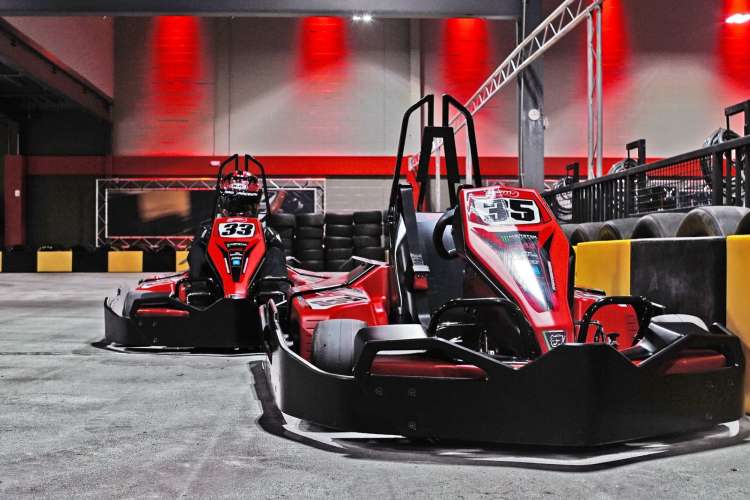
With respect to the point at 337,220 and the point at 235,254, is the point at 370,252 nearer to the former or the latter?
the point at 337,220

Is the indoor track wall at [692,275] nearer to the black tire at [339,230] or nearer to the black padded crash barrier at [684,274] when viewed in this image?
the black padded crash barrier at [684,274]

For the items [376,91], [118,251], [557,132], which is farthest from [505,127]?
[118,251]

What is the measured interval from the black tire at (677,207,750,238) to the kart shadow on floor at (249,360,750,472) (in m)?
1.24

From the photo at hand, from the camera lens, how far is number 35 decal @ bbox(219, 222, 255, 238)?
16.8ft

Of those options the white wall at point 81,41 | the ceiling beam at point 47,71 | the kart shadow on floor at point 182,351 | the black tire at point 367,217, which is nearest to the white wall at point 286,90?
the white wall at point 81,41

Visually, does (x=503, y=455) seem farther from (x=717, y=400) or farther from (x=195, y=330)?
(x=195, y=330)

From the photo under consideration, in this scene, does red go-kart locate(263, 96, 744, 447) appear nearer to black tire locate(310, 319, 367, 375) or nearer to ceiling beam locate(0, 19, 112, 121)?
black tire locate(310, 319, 367, 375)

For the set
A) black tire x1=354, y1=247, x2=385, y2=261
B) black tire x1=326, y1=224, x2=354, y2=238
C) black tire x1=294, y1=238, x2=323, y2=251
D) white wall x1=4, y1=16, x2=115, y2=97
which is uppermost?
white wall x1=4, y1=16, x2=115, y2=97

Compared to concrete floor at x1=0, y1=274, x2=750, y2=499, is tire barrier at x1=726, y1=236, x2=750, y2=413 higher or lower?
higher

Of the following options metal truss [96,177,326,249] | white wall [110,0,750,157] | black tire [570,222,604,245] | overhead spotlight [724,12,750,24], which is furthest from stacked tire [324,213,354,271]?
overhead spotlight [724,12,750,24]

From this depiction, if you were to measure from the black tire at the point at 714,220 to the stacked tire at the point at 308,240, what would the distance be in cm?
948

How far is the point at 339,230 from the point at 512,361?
10.8 m

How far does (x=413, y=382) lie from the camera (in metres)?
2.15

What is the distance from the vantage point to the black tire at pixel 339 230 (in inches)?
513
